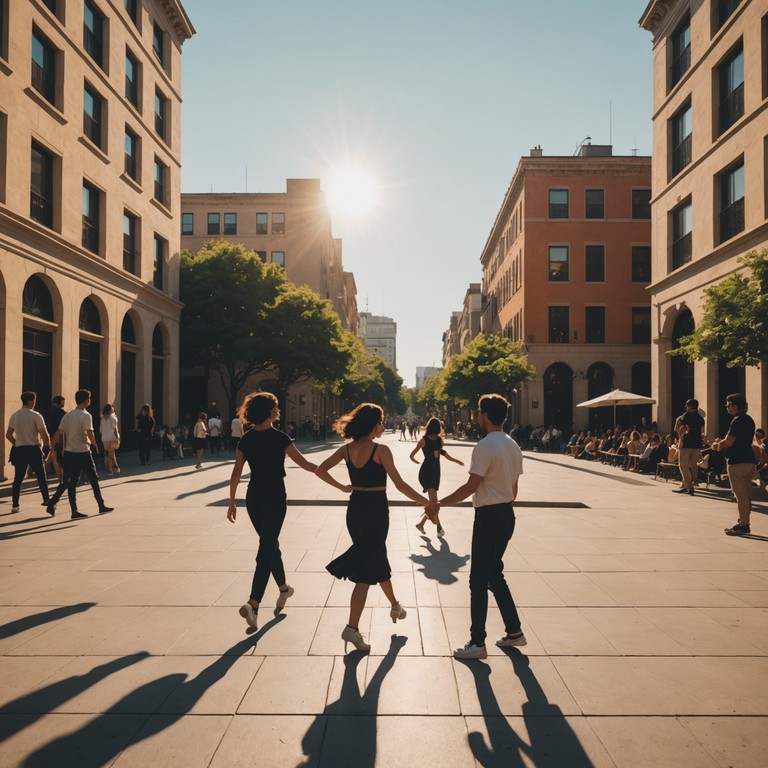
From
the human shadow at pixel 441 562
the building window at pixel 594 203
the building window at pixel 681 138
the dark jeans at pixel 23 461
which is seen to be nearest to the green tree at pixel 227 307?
the building window at pixel 594 203

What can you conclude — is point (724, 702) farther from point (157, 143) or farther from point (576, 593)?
point (157, 143)

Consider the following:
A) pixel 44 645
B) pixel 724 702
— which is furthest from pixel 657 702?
pixel 44 645

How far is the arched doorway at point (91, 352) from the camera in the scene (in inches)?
876

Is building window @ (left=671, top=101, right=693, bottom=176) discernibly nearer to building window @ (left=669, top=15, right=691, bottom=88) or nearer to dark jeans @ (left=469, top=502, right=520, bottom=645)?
building window @ (left=669, top=15, right=691, bottom=88)

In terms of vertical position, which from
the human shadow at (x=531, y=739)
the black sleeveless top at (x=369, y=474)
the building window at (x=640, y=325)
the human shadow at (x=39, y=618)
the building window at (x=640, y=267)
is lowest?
the human shadow at (x=39, y=618)

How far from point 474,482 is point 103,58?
2440cm

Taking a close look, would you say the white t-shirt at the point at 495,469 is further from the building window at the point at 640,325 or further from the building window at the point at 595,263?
the building window at the point at 595,263

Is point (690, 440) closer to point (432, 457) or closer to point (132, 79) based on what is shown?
point (432, 457)

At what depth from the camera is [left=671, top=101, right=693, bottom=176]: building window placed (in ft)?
79.2

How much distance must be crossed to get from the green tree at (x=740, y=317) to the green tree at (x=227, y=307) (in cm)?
2751

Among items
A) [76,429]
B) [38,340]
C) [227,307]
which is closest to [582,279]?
[227,307]

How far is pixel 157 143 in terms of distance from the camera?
28.5 metres

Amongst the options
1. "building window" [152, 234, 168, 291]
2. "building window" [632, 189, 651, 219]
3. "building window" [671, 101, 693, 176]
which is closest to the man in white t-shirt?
"building window" [671, 101, 693, 176]

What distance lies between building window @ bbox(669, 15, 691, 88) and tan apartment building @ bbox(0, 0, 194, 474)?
68.2 feet
